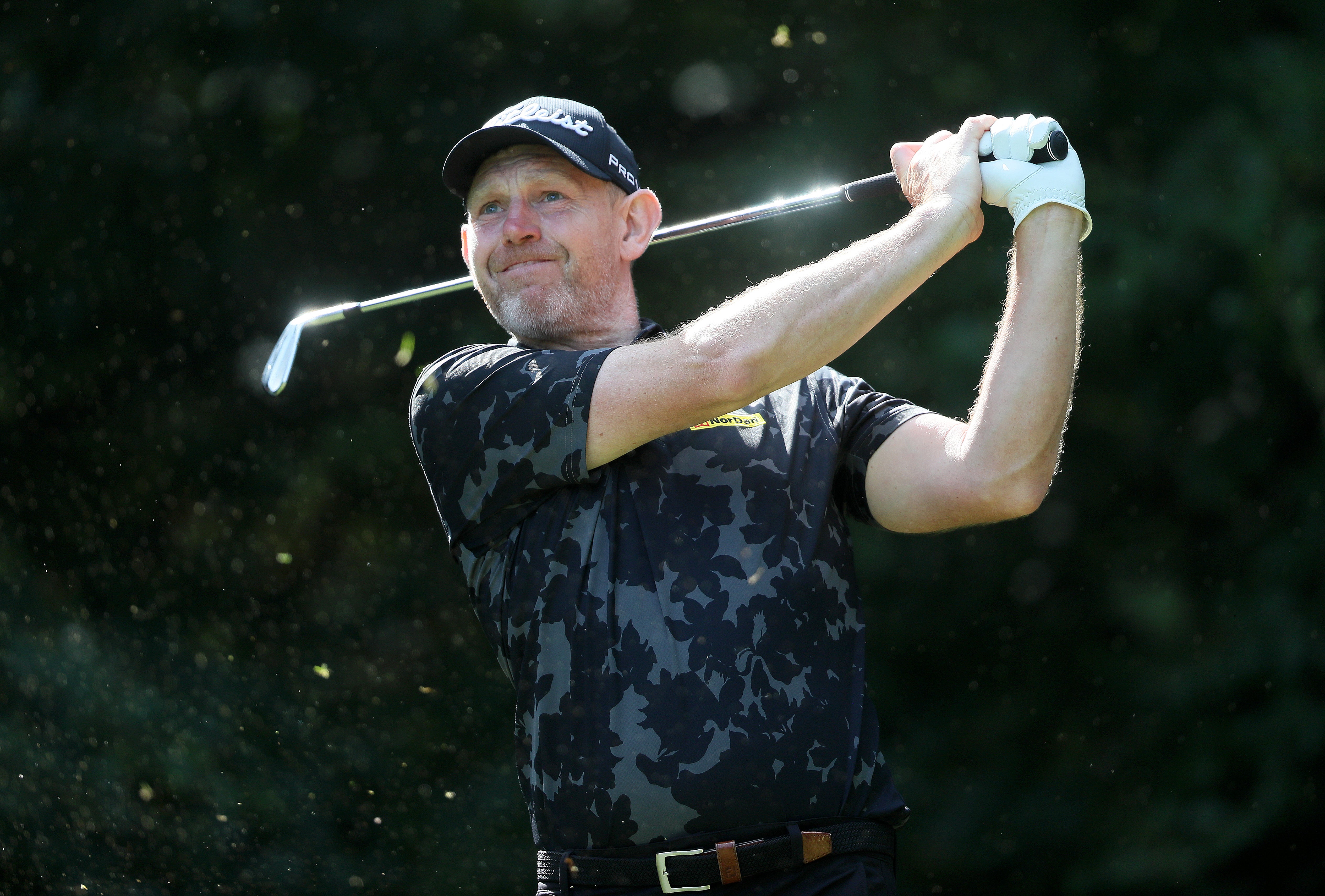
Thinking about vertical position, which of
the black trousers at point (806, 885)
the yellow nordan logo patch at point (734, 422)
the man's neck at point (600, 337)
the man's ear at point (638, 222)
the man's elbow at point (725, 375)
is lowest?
the black trousers at point (806, 885)

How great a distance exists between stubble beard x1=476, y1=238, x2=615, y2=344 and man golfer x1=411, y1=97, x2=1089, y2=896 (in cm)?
16

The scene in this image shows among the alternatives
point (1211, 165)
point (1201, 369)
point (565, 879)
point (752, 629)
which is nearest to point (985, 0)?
point (1211, 165)

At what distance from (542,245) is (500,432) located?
1.51 feet

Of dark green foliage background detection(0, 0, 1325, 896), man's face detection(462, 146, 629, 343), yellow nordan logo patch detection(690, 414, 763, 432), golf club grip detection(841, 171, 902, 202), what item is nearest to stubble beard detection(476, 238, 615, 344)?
man's face detection(462, 146, 629, 343)

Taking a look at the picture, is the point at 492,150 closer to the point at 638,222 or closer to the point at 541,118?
the point at 541,118

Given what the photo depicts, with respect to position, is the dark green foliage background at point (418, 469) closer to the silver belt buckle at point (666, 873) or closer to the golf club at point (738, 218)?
the golf club at point (738, 218)

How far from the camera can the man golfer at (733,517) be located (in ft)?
5.78

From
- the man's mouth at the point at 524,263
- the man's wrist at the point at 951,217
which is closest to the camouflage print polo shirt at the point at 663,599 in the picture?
the man's mouth at the point at 524,263

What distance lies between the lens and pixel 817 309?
1.84 meters

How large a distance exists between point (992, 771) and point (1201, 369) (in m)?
1.47

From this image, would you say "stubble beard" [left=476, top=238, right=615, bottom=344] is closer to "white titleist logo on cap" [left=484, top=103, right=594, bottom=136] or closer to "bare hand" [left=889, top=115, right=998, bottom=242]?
"white titleist logo on cap" [left=484, top=103, right=594, bottom=136]

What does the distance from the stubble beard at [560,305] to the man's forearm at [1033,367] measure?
77 centimetres

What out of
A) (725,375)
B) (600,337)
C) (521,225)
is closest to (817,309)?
(725,375)

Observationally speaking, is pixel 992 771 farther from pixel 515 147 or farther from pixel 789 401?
pixel 515 147
